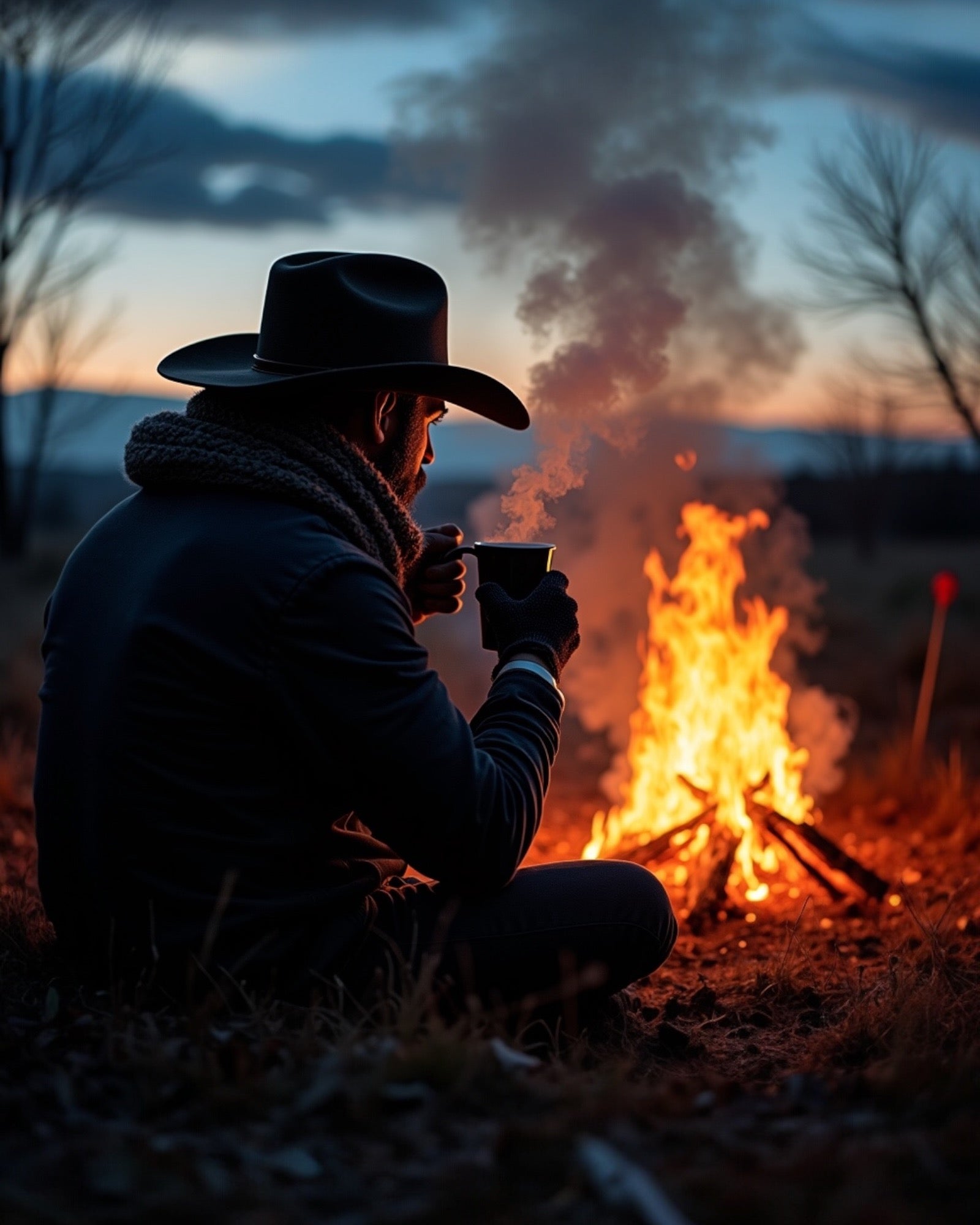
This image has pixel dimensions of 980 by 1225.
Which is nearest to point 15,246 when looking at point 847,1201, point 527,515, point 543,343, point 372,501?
point 543,343

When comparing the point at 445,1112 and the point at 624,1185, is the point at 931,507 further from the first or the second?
the point at 624,1185

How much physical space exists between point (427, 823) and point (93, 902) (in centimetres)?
77

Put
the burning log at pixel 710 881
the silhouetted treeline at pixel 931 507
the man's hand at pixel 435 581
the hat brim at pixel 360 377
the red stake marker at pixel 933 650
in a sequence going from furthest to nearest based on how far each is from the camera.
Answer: the silhouetted treeline at pixel 931 507 < the red stake marker at pixel 933 650 < the burning log at pixel 710 881 < the man's hand at pixel 435 581 < the hat brim at pixel 360 377

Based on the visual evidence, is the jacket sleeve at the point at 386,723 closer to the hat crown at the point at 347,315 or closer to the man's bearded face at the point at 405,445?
the man's bearded face at the point at 405,445

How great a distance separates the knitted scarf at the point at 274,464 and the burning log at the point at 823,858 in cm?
260

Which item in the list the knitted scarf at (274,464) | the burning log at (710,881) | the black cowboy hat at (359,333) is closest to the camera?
the knitted scarf at (274,464)

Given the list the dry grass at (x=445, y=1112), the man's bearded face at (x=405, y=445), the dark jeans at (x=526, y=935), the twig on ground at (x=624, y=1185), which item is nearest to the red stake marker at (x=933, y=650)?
the dry grass at (x=445, y=1112)

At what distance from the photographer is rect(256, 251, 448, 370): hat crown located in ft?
9.64

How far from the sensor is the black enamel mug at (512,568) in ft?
10.5

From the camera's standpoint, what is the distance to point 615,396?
5.02m

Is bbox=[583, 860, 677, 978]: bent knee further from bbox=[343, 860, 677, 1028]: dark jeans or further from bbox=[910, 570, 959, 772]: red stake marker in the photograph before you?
bbox=[910, 570, 959, 772]: red stake marker

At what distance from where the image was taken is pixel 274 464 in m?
2.70

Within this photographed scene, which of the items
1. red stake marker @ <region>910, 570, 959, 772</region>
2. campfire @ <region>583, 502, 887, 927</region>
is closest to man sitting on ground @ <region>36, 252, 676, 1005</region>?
campfire @ <region>583, 502, 887, 927</region>

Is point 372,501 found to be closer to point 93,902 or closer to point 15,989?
point 93,902
